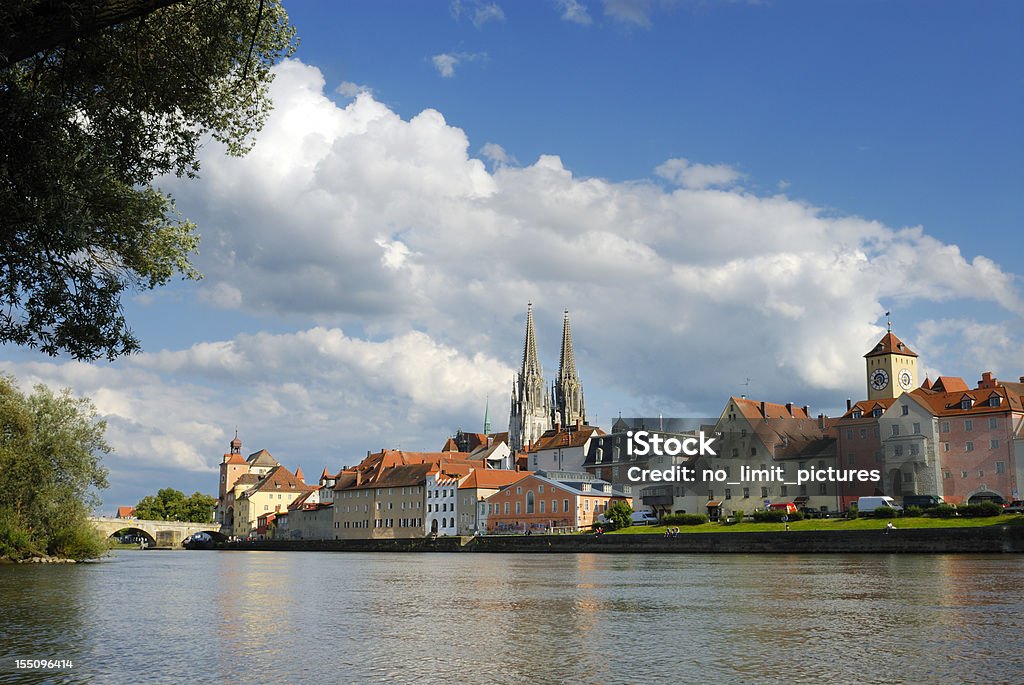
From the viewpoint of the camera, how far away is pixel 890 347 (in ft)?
425

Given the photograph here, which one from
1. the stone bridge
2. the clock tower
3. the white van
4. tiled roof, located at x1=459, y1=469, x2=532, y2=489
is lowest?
the stone bridge

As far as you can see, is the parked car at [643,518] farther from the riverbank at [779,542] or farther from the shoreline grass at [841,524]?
the riverbank at [779,542]

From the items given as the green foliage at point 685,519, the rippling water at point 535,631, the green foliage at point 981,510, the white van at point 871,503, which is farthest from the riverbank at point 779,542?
the rippling water at point 535,631

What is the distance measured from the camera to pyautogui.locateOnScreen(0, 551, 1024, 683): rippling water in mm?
18375

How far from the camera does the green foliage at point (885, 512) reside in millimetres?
88938

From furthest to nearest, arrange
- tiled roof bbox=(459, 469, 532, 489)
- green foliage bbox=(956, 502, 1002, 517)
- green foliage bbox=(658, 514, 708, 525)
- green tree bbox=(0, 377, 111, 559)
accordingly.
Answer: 1. tiled roof bbox=(459, 469, 532, 489)
2. green foliage bbox=(658, 514, 708, 525)
3. green foliage bbox=(956, 502, 1002, 517)
4. green tree bbox=(0, 377, 111, 559)

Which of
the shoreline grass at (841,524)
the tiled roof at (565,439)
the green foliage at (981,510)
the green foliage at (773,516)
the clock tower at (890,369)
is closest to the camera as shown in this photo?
the shoreline grass at (841,524)

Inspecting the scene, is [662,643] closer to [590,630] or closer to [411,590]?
[590,630]

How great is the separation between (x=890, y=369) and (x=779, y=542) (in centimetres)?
5376

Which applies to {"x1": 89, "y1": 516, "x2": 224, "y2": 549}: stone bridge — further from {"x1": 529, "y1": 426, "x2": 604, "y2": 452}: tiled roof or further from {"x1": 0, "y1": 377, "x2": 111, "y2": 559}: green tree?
{"x1": 0, "y1": 377, "x2": 111, "y2": 559}: green tree

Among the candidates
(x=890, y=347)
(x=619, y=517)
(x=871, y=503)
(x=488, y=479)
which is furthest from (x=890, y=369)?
(x=488, y=479)

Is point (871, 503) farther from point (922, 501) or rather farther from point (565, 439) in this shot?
point (565, 439)


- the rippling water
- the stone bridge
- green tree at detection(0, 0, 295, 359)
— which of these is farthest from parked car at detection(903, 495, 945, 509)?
the stone bridge

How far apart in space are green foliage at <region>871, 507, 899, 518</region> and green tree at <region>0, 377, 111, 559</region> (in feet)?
217
